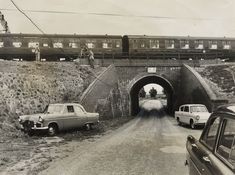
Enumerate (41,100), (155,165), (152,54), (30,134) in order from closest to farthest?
1. (155,165)
2. (30,134)
3. (41,100)
4. (152,54)

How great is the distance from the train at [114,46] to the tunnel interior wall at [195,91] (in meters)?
8.07

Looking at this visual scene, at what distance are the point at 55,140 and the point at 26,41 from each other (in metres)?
32.3

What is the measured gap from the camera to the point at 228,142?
154 inches

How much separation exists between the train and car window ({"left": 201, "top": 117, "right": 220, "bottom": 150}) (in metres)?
40.4

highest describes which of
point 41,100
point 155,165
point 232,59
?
point 232,59

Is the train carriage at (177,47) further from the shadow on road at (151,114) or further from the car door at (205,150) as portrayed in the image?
the car door at (205,150)

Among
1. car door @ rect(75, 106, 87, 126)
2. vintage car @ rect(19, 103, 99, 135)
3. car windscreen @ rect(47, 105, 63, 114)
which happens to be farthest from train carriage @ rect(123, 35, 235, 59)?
car windscreen @ rect(47, 105, 63, 114)

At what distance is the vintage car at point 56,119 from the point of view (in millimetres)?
17156

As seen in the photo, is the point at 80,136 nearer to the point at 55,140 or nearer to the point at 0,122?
the point at 55,140

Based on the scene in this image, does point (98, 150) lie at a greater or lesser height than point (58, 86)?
lesser

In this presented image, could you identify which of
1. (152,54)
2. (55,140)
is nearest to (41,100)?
(55,140)

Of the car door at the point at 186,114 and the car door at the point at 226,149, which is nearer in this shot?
the car door at the point at 226,149

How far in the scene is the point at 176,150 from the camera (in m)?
13.1

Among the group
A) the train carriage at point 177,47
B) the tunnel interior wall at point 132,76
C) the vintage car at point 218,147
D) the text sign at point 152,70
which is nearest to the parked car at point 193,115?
the tunnel interior wall at point 132,76
